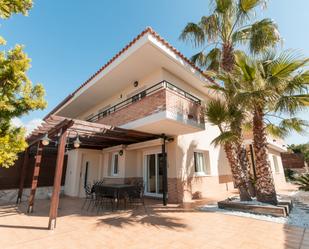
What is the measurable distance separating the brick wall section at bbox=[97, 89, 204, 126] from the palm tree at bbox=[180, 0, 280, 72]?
125 inches

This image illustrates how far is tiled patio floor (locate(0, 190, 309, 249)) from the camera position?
15.9ft

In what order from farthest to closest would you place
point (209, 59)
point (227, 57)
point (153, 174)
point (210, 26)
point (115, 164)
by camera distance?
point (115, 164)
point (153, 174)
point (209, 59)
point (210, 26)
point (227, 57)

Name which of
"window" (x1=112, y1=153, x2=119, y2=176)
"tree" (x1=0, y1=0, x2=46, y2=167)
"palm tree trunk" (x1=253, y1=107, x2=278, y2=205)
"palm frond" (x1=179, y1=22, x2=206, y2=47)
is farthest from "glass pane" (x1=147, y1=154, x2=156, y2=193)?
"palm frond" (x1=179, y1=22, x2=206, y2=47)

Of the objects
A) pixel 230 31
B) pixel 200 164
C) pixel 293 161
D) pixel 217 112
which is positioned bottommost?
pixel 200 164

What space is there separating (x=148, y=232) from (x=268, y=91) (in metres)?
7.01

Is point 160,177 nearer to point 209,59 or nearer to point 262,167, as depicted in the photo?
point 262,167

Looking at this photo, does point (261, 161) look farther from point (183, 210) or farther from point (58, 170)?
point (58, 170)

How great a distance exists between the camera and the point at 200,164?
1339cm

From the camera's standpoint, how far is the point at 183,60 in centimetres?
987

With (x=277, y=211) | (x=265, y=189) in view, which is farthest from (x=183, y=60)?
(x=277, y=211)

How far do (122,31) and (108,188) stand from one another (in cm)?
1061

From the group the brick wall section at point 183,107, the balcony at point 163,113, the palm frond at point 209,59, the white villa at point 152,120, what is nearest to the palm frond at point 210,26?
the palm frond at point 209,59

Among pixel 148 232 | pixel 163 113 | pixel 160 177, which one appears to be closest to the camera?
pixel 148 232

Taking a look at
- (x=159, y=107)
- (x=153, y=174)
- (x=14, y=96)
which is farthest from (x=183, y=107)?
(x=14, y=96)
